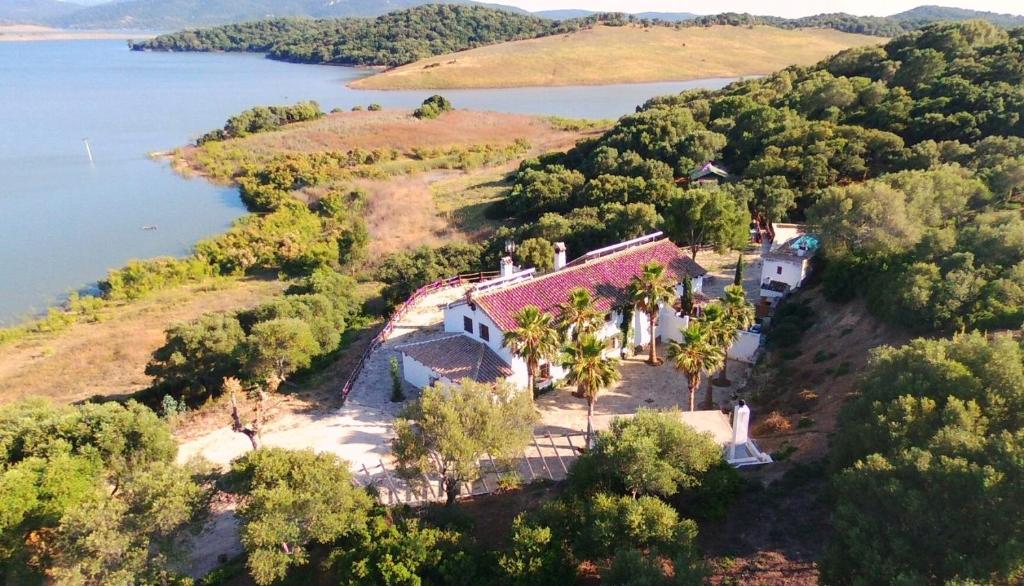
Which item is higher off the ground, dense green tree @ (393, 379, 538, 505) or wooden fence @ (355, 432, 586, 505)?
dense green tree @ (393, 379, 538, 505)

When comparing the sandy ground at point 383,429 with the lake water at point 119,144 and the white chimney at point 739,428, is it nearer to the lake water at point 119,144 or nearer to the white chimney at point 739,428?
the white chimney at point 739,428

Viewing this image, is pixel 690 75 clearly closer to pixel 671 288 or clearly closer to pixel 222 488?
pixel 671 288

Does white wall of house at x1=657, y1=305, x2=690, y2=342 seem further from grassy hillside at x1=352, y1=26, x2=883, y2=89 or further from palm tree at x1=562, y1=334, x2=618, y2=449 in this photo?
grassy hillside at x1=352, y1=26, x2=883, y2=89

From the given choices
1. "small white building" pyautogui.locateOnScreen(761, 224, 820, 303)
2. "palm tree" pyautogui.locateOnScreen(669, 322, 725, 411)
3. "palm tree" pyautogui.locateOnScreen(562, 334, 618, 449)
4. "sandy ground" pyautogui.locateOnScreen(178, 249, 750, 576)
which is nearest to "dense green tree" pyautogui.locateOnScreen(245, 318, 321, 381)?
"sandy ground" pyautogui.locateOnScreen(178, 249, 750, 576)

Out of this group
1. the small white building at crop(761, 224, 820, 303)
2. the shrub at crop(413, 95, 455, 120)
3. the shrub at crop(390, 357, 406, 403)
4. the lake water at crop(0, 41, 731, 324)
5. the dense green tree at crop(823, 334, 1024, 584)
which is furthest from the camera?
the shrub at crop(413, 95, 455, 120)

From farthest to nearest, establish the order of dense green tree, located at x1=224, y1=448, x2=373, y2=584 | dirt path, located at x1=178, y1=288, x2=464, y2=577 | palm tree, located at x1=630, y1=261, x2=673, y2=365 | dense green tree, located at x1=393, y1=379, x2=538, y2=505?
palm tree, located at x1=630, y1=261, x2=673, y2=365 < dirt path, located at x1=178, y1=288, x2=464, y2=577 < dense green tree, located at x1=393, y1=379, x2=538, y2=505 < dense green tree, located at x1=224, y1=448, x2=373, y2=584

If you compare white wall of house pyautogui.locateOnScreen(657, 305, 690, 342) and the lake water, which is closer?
white wall of house pyautogui.locateOnScreen(657, 305, 690, 342)
